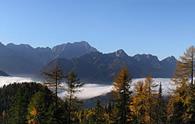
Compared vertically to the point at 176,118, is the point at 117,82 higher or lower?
higher

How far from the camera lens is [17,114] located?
90.4 meters

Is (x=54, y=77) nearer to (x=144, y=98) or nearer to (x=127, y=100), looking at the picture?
(x=127, y=100)

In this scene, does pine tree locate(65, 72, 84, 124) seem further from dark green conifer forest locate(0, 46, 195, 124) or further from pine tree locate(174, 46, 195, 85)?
pine tree locate(174, 46, 195, 85)

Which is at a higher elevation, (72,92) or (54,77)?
(54,77)

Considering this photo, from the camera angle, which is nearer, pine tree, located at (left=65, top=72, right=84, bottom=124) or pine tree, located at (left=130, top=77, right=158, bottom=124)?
pine tree, located at (left=65, top=72, right=84, bottom=124)

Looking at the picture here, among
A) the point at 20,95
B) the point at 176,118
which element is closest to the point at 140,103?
the point at 176,118

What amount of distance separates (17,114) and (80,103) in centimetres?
2635

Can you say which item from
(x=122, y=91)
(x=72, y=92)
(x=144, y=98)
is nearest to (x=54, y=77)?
(x=72, y=92)

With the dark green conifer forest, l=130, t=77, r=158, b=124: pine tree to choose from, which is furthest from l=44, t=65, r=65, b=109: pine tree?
l=130, t=77, r=158, b=124: pine tree

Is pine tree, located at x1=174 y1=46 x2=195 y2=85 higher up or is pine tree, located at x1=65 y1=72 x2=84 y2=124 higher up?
pine tree, located at x1=174 y1=46 x2=195 y2=85

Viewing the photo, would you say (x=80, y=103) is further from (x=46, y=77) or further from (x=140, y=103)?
(x=140, y=103)

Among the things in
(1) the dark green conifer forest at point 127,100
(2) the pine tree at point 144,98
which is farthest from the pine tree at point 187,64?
(2) the pine tree at point 144,98

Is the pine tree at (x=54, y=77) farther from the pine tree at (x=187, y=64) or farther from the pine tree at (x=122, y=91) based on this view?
the pine tree at (x=187, y=64)

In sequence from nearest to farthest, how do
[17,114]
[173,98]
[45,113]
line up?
[173,98] < [45,113] < [17,114]
